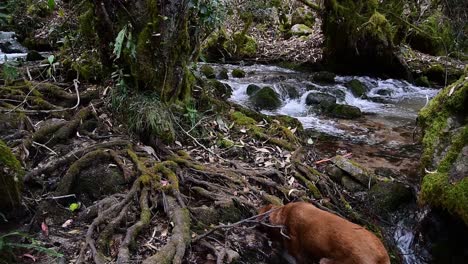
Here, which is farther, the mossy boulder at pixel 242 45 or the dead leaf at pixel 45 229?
the mossy boulder at pixel 242 45

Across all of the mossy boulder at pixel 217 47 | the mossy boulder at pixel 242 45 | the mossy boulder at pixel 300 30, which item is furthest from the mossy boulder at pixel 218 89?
the mossy boulder at pixel 300 30

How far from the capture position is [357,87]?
12.7 m

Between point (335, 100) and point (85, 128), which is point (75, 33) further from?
point (335, 100)

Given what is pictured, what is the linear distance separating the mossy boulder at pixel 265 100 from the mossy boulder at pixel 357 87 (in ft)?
9.18

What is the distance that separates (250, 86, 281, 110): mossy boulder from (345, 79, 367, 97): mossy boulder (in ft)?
9.18

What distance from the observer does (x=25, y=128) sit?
5.00m

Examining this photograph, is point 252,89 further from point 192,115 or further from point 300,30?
point 300,30

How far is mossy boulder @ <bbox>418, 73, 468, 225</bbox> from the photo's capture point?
4.23 meters

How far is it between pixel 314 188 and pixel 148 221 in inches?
81.8

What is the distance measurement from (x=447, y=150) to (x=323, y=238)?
102 inches

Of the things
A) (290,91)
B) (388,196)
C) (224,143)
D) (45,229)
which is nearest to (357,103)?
(290,91)

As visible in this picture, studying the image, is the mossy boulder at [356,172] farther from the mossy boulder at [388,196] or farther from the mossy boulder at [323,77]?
the mossy boulder at [323,77]

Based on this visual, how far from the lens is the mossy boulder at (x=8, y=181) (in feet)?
11.0

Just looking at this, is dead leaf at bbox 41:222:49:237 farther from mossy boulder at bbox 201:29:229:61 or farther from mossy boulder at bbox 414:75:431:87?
mossy boulder at bbox 414:75:431:87
